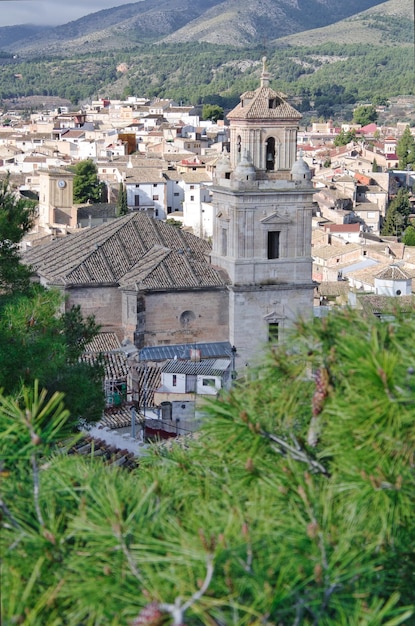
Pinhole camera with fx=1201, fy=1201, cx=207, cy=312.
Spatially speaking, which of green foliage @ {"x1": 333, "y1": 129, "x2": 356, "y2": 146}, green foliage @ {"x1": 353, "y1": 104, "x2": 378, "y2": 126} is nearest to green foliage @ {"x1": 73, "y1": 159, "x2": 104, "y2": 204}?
green foliage @ {"x1": 333, "y1": 129, "x2": 356, "y2": 146}

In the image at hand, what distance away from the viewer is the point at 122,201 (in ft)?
156

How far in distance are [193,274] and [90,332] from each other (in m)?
8.87

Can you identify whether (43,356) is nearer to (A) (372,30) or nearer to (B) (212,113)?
(B) (212,113)

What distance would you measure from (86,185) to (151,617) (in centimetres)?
4877

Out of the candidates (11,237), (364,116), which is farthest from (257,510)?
(364,116)

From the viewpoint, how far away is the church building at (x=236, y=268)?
67.6 feet

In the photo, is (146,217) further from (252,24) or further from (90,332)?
(252,24)

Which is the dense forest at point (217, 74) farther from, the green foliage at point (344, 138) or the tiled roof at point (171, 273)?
the tiled roof at point (171, 273)

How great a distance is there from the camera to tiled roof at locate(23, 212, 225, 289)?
20719 millimetres

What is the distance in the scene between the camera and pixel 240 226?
811 inches

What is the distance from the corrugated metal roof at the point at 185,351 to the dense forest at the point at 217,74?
9943 cm

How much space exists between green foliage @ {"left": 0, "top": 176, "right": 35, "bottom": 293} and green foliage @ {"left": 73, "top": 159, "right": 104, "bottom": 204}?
3989cm

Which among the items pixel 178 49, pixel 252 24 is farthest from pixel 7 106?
pixel 252 24

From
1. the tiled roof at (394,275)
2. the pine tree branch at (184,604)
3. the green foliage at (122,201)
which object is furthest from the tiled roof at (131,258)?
the green foliage at (122,201)
